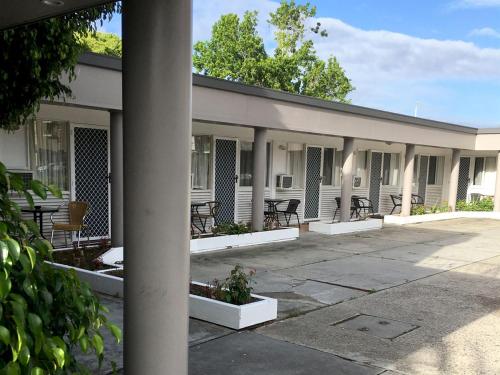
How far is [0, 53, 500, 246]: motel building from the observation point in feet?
24.5

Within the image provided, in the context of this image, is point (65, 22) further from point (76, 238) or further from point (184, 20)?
point (76, 238)

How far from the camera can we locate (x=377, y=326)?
16.3 feet

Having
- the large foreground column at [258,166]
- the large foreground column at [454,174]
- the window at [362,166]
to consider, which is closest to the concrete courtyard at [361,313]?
the large foreground column at [258,166]

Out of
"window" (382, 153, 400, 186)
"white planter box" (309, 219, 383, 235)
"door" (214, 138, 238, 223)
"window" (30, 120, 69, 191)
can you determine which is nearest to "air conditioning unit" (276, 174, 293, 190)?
"white planter box" (309, 219, 383, 235)

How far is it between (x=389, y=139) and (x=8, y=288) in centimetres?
1280

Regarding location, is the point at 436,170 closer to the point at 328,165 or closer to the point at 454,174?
the point at 454,174

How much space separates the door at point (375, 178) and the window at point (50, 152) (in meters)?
10.5

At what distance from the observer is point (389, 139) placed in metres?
13.1

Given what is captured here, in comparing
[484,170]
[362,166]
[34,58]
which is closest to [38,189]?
[34,58]

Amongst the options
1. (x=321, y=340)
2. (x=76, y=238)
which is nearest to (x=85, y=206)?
(x=76, y=238)

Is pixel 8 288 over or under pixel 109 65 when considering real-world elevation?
under

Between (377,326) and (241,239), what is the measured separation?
4973 millimetres

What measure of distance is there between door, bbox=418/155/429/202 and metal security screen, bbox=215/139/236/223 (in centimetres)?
996

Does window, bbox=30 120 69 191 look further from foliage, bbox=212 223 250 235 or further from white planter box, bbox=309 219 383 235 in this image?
white planter box, bbox=309 219 383 235
